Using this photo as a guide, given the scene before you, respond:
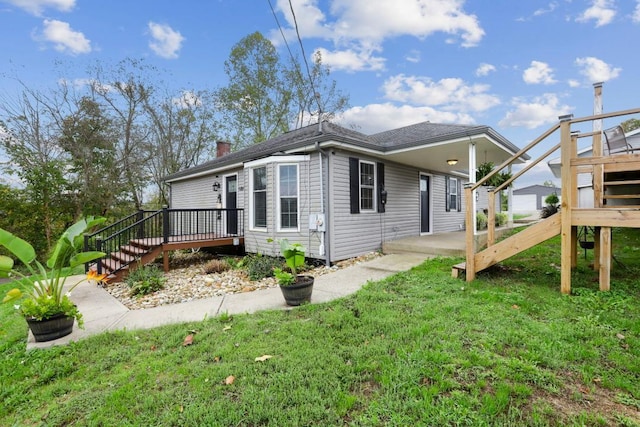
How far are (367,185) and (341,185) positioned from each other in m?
1.06

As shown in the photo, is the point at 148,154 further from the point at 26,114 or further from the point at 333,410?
the point at 333,410

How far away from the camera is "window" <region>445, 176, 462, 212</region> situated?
37.6ft

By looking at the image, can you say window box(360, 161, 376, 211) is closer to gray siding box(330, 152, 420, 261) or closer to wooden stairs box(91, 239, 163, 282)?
gray siding box(330, 152, 420, 261)

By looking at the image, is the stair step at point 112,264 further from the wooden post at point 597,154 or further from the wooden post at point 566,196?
the wooden post at point 597,154

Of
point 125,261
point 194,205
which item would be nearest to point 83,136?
point 194,205

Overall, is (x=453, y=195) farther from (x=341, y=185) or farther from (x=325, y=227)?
(x=325, y=227)

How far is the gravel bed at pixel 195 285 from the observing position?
5.10 m

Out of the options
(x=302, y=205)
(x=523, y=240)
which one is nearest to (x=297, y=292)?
(x=302, y=205)

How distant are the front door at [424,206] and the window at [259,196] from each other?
535 centimetres

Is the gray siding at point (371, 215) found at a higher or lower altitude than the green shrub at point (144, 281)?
higher

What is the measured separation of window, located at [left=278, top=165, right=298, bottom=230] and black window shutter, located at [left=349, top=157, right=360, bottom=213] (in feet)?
4.38

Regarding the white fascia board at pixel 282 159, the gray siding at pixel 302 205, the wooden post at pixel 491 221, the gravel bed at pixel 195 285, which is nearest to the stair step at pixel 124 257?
the gravel bed at pixel 195 285

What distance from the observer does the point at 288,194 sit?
7.19 metres

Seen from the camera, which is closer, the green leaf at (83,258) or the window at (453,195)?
the green leaf at (83,258)
